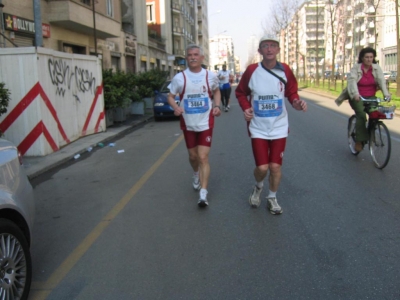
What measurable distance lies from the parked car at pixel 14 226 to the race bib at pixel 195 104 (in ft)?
7.82

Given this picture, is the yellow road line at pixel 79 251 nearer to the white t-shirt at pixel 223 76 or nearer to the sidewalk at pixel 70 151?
the sidewalk at pixel 70 151

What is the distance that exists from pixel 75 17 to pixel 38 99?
9.11m

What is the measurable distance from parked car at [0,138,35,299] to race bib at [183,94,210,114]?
2.38 meters

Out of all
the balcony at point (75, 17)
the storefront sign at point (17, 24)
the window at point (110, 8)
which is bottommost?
the storefront sign at point (17, 24)

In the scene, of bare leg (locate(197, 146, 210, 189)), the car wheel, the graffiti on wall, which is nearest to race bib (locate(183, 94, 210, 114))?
bare leg (locate(197, 146, 210, 189))

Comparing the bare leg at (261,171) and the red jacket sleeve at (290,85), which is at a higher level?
the red jacket sleeve at (290,85)

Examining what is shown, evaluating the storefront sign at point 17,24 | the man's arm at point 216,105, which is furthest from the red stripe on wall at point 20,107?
the storefront sign at point 17,24

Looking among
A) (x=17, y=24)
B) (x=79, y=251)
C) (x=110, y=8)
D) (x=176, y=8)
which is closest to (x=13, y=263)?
(x=79, y=251)

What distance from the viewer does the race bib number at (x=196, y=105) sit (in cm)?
548

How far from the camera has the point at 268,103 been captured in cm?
493

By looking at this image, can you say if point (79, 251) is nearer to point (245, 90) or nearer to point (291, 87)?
point (245, 90)

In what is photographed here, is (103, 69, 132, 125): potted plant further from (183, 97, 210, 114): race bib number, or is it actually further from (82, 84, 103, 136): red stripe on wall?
(183, 97, 210, 114): race bib number

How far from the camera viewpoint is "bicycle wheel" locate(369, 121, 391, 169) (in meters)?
7.02

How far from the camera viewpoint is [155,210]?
548cm
